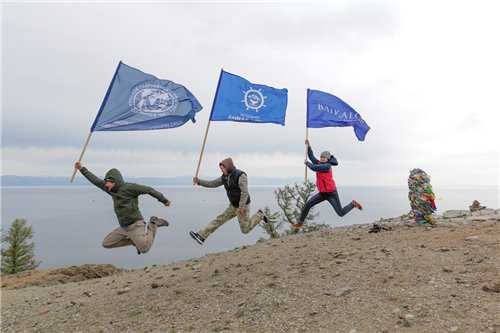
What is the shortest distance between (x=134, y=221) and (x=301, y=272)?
4.59 m

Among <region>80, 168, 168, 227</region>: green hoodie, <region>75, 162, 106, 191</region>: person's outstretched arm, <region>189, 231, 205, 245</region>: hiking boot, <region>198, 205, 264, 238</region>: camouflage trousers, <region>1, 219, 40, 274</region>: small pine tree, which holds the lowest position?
<region>1, 219, 40, 274</region>: small pine tree

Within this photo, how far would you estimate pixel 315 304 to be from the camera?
7.32 meters

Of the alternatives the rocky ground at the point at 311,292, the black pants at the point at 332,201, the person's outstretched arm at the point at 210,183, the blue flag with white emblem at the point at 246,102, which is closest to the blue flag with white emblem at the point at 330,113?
the blue flag with white emblem at the point at 246,102

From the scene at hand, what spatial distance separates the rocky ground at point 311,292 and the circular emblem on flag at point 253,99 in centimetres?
A: 474

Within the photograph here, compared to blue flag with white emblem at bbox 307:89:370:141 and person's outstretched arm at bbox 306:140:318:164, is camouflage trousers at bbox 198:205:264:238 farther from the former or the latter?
blue flag with white emblem at bbox 307:89:370:141

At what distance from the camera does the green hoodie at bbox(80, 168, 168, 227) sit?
370 inches

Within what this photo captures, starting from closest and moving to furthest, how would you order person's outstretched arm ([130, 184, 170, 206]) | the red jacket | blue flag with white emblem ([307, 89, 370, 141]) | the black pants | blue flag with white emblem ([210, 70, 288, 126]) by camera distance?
person's outstretched arm ([130, 184, 170, 206])
blue flag with white emblem ([210, 70, 288, 126])
the red jacket
the black pants
blue flag with white emblem ([307, 89, 370, 141])

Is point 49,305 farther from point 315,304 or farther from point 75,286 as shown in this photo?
point 315,304

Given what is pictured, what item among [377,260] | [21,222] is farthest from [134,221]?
[21,222]

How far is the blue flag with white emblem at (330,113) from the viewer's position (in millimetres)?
13727

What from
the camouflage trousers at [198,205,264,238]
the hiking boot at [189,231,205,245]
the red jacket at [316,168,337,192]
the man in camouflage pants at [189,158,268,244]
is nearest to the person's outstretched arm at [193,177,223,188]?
the man in camouflage pants at [189,158,268,244]

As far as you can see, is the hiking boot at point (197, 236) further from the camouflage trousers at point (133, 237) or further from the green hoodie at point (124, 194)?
the green hoodie at point (124, 194)

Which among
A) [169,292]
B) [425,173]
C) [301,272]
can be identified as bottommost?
[169,292]

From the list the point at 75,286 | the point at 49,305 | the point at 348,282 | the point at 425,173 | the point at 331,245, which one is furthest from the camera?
the point at 425,173
